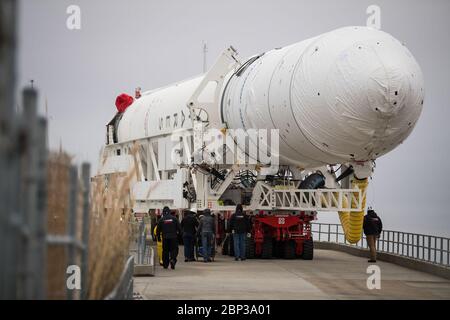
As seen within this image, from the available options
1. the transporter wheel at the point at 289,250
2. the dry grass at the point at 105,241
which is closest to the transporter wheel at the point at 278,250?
the transporter wheel at the point at 289,250

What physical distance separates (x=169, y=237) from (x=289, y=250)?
4.90 m

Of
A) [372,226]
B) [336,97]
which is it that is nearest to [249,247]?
[372,226]

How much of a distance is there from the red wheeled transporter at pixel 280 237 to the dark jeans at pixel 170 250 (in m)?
3.55

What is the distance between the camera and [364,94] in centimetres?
1944

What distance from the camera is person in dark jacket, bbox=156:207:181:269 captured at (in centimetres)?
2091

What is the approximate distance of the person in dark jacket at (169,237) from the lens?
20.9m

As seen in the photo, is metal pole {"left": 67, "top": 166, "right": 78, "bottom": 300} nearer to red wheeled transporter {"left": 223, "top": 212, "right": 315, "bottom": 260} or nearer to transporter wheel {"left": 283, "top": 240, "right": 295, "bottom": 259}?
red wheeled transporter {"left": 223, "top": 212, "right": 315, "bottom": 260}

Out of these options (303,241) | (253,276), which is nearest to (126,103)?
(303,241)

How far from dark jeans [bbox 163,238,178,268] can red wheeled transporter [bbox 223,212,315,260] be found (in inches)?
140

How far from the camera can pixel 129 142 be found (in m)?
31.6
